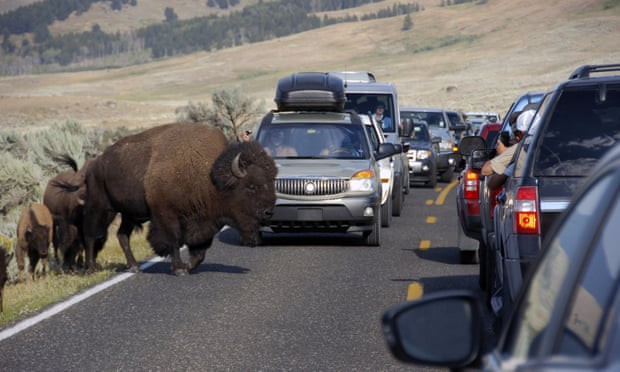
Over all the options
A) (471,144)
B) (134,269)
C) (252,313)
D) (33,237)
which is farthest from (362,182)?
(252,313)

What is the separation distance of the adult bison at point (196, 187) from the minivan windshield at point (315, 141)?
342 centimetres

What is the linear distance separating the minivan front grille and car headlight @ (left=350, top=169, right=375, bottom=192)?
0.09 m

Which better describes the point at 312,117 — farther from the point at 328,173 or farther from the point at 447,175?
the point at 447,175

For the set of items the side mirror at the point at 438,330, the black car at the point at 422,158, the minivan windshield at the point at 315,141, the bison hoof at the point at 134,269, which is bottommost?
the black car at the point at 422,158

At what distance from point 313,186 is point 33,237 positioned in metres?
3.79

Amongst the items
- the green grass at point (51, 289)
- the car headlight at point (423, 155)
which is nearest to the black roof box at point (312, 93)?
the car headlight at point (423, 155)

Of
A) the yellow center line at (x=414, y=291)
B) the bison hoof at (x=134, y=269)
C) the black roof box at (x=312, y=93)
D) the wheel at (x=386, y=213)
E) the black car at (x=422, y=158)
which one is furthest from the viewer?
the black car at (x=422, y=158)

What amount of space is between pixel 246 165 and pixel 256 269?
120 cm

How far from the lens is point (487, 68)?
14450cm

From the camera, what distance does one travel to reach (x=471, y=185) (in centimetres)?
1207

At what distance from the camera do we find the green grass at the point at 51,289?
10.4m

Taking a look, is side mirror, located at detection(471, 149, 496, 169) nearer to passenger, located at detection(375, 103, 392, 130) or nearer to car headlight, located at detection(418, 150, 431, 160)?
passenger, located at detection(375, 103, 392, 130)

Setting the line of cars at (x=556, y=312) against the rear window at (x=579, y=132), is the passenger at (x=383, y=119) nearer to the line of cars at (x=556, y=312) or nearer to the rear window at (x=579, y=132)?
the rear window at (x=579, y=132)

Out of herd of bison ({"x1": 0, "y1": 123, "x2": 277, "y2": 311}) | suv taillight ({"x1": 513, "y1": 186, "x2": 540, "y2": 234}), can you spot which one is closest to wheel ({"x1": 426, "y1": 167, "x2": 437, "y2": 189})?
herd of bison ({"x1": 0, "y1": 123, "x2": 277, "y2": 311})
